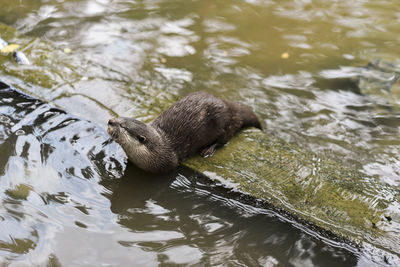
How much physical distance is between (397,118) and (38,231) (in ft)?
11.8

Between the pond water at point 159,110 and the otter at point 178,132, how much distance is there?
6.2 inches

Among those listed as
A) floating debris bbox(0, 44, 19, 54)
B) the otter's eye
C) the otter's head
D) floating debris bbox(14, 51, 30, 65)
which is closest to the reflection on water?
the otter's head

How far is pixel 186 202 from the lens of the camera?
10.7 ft

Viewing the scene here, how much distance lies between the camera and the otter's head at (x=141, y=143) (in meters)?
3.38

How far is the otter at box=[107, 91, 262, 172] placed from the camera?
3.41 meters

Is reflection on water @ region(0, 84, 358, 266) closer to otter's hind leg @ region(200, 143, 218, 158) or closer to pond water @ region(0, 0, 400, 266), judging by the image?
pond water @ region(0, 0, 400, 266)

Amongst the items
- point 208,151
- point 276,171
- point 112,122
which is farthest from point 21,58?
point 276,171

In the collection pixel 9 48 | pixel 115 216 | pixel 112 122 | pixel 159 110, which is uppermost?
pixel 9 48

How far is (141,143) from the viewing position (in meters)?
3.43

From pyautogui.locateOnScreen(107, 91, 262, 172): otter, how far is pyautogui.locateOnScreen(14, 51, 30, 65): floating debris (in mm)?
1659

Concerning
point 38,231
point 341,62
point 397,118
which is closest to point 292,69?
point 341,62

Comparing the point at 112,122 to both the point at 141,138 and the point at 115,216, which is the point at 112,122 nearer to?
the point at 141,138

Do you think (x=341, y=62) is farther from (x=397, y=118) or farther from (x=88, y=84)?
(x=88, y=84)

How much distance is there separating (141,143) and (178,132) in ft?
1.08
